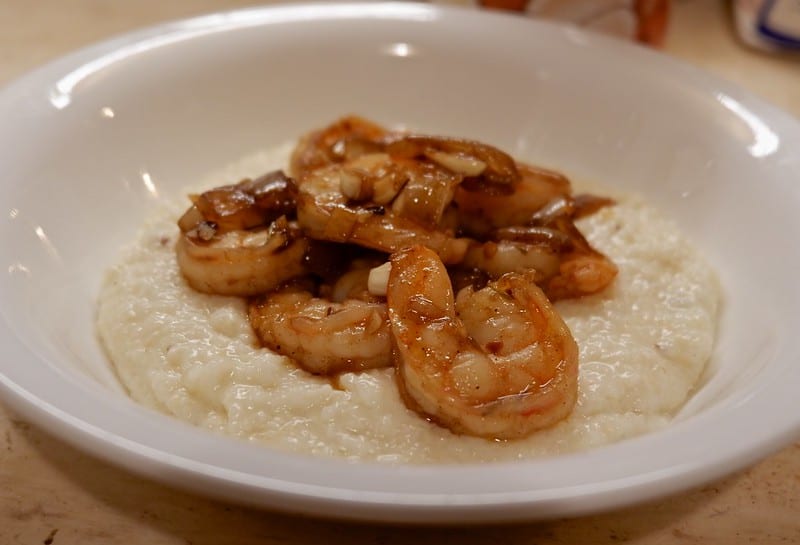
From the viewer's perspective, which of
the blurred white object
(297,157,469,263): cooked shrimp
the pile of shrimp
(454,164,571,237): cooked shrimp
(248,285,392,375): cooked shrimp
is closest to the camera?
the pile of shrimp

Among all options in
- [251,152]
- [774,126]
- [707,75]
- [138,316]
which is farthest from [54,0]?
[774,126]

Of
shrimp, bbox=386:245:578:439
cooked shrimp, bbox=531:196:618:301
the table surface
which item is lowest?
the table surface

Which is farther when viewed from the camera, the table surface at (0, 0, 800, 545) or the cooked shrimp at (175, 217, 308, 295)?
the cooked shrimp at (175, 217, 308, 295)

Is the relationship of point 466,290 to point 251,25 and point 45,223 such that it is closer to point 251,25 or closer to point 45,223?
point 45,223

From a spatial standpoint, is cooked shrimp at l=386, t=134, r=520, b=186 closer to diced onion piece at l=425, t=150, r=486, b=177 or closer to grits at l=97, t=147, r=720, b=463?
diced onion piece at l=425, t=150, r=486, b=177

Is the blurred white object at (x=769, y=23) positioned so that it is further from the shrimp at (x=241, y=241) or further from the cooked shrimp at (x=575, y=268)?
the shrimp at (x=241, y=241)

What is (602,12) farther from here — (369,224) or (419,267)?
(419,267)

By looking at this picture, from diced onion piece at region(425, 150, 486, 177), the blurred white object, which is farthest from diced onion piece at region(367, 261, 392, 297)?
the blurred white object

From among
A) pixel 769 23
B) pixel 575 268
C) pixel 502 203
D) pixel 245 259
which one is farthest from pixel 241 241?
pixel 769 23
